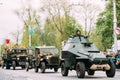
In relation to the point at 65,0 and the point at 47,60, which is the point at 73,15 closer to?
the point at 65,0

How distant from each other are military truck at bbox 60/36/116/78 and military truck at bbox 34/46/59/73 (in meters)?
6.13

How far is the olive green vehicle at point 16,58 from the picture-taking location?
45.4 meters

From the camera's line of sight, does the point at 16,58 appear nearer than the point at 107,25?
Yes

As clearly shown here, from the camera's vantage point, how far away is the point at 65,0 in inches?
3034

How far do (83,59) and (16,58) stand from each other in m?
22.0

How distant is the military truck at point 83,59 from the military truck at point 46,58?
6.13 m

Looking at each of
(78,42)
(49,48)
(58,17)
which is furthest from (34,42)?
(78,42)

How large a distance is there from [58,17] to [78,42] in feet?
168

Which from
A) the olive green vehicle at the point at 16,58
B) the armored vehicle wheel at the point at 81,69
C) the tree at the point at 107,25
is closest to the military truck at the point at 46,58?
the armored vehicle wheel at the point at 81,69

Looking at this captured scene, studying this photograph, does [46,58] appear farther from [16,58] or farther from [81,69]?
[16,58]

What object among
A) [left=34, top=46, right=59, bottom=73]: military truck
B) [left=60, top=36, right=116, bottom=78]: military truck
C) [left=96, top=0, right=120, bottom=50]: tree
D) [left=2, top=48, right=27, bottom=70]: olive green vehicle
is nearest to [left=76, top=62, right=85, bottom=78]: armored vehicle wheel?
[left=60, top=36, right=116, bottom=78]: military truck

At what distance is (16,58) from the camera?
45.5 meters

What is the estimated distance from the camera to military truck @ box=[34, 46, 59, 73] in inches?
1303

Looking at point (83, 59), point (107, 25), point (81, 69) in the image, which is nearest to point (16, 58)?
point (83, 59)
